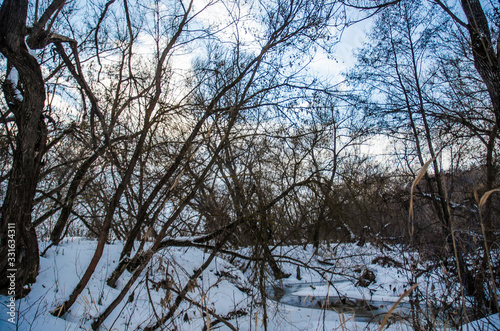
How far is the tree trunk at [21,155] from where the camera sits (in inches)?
137

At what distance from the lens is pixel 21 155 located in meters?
3.57

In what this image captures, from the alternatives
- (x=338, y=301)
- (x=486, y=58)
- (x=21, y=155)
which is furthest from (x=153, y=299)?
(x=486, y=58)

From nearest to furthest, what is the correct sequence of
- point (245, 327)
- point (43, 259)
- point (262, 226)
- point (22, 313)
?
1. point (22, 313)
2. point (262, 226)
3. point (43, 259)
4. point (245, 327)

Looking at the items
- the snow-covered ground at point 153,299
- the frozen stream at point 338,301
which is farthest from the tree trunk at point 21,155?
the frozen stream at point 338,301

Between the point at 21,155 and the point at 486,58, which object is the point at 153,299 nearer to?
the point at 21,155

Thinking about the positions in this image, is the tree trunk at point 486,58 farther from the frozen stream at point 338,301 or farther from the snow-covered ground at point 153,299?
the frozen stream at point 338,301

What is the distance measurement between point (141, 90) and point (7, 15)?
254 cm

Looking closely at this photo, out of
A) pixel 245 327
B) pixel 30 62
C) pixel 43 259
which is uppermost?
pixel 30 62

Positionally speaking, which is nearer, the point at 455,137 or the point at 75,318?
the point at 75,318

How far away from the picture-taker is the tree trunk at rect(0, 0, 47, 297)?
3.48m

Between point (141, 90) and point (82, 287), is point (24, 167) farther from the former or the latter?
point (141, 90)

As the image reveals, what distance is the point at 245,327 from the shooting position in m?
5.12

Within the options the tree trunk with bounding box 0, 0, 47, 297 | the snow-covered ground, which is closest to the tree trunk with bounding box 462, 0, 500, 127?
the snow-covered ground

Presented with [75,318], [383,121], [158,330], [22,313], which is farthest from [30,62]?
[383,121]
